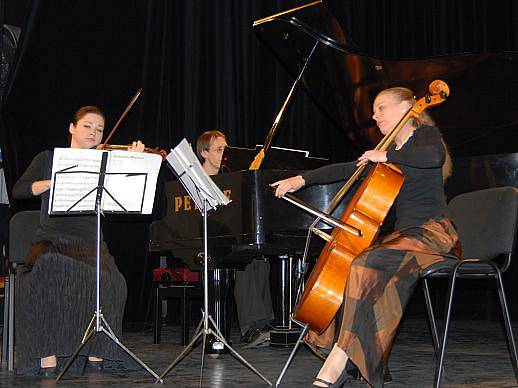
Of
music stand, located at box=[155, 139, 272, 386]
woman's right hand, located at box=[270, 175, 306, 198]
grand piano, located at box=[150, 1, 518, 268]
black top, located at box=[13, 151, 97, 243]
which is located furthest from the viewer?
grand piano, located at box=[150, 1, 518, 268]

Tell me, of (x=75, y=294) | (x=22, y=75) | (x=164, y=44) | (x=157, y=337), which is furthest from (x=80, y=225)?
(x=164, y=44)

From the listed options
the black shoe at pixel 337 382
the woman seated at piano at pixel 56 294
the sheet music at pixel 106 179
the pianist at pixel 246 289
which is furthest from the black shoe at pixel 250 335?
the black shoe at pixel 337 382

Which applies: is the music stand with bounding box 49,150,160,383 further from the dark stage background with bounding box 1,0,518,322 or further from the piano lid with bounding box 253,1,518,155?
the dark stage background with bounding box 1,0,518,322

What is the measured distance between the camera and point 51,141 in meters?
5.68

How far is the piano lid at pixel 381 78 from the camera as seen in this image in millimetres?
4168

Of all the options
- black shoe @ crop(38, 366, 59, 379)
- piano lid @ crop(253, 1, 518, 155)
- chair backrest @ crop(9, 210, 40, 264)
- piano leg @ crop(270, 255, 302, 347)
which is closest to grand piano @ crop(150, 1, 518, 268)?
piano lid @ crop(253, 1, 518, 155)

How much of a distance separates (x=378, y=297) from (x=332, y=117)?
7.40 feet

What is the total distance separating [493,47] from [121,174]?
14.7 feet

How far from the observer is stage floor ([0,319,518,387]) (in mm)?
3232

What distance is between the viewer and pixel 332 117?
195 inches

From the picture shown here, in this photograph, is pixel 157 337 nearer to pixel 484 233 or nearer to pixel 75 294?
pixel 75 294

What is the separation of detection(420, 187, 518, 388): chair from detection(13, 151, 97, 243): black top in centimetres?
162

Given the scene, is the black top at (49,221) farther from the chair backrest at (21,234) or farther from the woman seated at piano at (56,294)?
the chair backrest at (21,234)

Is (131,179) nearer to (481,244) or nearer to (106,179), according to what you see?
(106,179)
